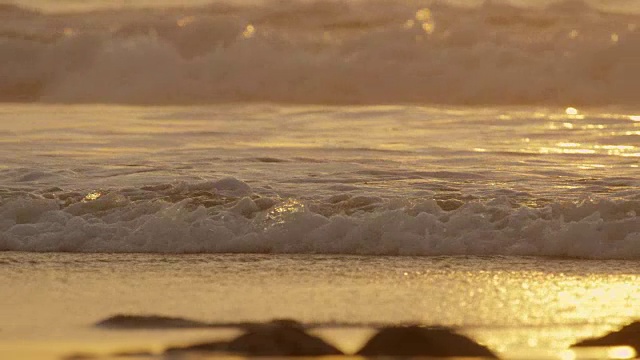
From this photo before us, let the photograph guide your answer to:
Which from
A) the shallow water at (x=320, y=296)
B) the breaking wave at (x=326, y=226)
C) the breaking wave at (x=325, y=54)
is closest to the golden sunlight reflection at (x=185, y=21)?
the breaking wave at (x=325, y=54)

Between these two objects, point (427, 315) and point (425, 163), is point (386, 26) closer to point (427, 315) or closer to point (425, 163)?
point (425, 163)

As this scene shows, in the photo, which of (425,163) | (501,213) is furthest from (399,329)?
(425,163)

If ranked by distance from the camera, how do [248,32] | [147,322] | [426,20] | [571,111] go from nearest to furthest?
[147,322], [571,111], [426,20], [248,32]

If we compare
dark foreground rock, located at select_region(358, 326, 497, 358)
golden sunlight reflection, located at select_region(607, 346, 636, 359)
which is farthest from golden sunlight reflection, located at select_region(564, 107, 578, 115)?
golden sunlight reflection, located at select_region(607, 346, 636, 359)

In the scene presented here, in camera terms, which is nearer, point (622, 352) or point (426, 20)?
point (622, 352)

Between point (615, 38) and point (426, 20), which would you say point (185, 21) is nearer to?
point (426, 20)

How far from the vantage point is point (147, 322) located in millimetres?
4262

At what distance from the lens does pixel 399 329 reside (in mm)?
4176

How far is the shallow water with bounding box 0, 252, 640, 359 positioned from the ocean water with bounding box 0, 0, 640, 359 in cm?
2

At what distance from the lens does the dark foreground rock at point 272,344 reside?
3904 mm

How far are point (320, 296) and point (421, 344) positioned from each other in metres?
0.76

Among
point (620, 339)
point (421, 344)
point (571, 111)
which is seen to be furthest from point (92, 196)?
point (571, 111)

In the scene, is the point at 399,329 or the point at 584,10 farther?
the point at 584,10

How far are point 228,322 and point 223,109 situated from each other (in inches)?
329
